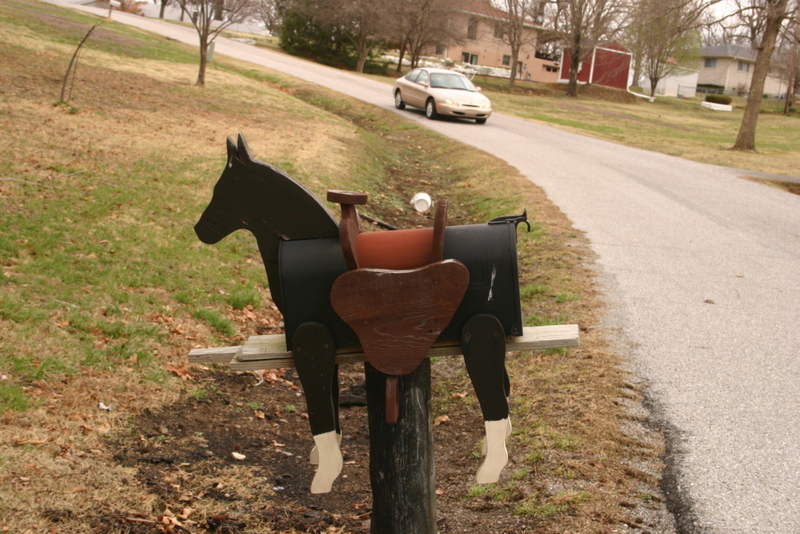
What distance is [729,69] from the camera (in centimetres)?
7294

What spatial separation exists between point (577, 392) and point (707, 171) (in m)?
12.9

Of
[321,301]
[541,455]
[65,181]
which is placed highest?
[321,301]

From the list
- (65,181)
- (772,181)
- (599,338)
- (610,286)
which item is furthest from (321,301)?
(772,181)

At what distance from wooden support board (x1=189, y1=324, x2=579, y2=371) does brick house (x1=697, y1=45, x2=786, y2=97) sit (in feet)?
246

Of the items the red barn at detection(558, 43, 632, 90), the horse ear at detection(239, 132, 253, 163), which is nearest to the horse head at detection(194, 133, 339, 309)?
the horse ear at detection(239, 132, 253, 163)

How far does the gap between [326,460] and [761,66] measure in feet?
74.6

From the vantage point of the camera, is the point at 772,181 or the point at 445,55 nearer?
the point at 772,181

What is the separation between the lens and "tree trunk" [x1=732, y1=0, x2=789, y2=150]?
19.9 meters

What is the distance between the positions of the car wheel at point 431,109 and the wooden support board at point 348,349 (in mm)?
18520

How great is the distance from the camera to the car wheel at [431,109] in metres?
20.6

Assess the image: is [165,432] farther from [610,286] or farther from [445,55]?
[445,55]

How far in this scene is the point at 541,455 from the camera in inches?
160

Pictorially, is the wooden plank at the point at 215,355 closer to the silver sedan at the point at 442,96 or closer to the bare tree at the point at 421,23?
the silver sedan at the point at 442,96

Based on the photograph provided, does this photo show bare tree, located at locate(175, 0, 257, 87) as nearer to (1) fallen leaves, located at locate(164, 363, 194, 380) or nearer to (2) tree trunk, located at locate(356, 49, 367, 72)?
(1) fallen leaves, located at locate(164, 363, 194, 380)
